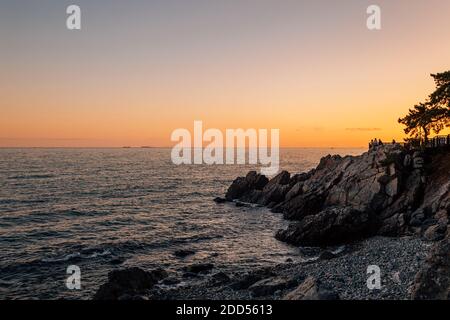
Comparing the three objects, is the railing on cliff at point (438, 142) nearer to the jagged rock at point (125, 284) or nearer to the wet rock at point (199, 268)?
the wet rock at point (199, 268)

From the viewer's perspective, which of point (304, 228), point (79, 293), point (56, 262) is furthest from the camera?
point (304, 228)

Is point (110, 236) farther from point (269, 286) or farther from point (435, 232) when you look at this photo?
point (435, 232)

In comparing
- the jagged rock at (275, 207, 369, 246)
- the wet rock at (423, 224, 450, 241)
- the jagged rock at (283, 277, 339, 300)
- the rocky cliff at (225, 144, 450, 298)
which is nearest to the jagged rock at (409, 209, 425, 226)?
the rocky cliff at (225, 144, 450, 298)

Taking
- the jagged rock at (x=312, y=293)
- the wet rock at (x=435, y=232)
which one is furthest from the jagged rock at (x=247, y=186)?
the jagged rock at (x=312, y=293)

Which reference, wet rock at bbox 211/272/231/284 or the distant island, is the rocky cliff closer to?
the distant island

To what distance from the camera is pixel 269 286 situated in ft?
77.8

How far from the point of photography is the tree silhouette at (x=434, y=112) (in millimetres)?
44906

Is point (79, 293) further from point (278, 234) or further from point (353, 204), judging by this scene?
point (353, 204)

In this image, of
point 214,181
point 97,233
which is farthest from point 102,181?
point 97,233

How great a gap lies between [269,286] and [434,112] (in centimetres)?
3578

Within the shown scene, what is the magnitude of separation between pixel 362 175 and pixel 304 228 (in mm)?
13127

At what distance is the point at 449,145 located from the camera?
160 feet

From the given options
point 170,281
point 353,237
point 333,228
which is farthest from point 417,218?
point 170,281

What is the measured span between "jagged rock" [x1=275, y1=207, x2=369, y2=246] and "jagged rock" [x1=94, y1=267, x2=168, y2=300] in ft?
58.3
